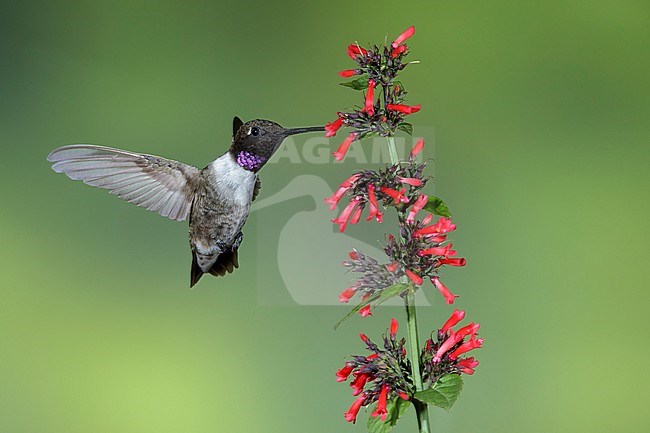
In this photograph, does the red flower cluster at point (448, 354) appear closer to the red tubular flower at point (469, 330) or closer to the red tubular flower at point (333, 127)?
the red tubular flower at point (469, 330)

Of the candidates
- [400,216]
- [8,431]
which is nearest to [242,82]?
[8,431]

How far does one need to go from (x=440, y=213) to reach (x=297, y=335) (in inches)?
49.2

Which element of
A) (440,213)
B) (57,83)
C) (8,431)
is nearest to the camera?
(440,213)

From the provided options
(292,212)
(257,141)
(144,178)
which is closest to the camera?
(257,141)

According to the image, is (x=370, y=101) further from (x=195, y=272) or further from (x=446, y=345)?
(x=195, y=272)

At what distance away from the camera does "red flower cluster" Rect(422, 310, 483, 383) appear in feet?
2.14

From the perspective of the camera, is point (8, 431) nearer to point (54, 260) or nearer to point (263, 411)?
point (54, 260)

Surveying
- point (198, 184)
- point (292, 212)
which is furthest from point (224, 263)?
point (292, 212)

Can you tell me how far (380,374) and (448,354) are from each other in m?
0.06

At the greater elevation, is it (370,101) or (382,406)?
(370,101)

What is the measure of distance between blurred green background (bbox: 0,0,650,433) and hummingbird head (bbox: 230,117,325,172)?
883 millimetres

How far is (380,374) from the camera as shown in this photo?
2.12 feet

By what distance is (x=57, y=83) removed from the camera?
6.24 ft

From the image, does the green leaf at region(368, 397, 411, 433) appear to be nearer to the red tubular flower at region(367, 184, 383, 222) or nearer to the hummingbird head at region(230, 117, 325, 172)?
the red tubular flower at region(367, 184, 383, 222)
